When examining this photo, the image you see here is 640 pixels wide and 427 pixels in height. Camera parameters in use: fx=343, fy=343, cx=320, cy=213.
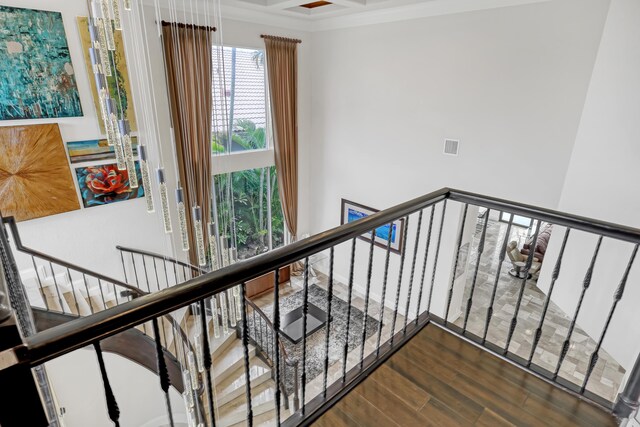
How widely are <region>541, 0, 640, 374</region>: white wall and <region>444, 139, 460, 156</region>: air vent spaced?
151 cm

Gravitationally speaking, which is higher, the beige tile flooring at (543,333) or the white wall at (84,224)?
the white wall at (84,224)

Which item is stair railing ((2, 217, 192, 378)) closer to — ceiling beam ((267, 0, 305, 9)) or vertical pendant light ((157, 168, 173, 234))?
vertical pendant light ((157, 168, 173, 234))

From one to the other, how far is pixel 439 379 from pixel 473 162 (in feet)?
12.0

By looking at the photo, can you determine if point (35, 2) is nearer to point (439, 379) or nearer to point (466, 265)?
point (439, 379)

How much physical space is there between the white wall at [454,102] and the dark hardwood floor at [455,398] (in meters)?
3.10

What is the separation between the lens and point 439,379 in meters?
1.85

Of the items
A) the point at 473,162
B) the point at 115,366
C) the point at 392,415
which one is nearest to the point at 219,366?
the point at 115,366

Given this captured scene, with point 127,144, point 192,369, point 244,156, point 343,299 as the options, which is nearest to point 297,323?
point 343,299

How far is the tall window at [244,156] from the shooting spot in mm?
5668

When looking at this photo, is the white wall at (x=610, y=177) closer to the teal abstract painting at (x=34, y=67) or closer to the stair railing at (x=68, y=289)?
the stair railing at (x=68, y=289)

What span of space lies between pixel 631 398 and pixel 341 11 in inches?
233

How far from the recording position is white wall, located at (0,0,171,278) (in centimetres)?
407

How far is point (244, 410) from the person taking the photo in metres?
4.77

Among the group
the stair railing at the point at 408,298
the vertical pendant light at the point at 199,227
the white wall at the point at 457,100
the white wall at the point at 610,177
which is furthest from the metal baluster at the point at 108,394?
the white wall at the point at 457,100
